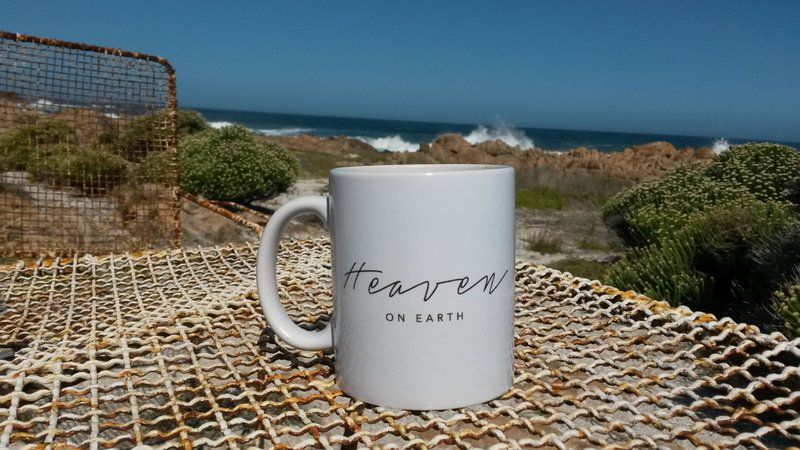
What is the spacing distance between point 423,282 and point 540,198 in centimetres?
732

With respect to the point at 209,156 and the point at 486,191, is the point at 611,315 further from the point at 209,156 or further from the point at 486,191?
the point at 209,156

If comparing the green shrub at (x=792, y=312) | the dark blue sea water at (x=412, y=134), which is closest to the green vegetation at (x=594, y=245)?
the green shrub at (x=792, y=312)

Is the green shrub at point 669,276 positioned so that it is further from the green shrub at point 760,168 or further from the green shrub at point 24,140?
the green shrub at point 24,140

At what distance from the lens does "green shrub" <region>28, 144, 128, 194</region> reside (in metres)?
2.67

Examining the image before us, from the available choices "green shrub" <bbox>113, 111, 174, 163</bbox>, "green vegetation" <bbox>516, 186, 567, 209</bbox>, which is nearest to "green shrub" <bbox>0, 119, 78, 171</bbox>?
"green shrub" <bbox>113, 111, 174, 163</bbox>

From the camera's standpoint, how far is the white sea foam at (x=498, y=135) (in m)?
35.1

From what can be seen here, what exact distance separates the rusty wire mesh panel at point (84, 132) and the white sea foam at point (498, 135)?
31.7 m

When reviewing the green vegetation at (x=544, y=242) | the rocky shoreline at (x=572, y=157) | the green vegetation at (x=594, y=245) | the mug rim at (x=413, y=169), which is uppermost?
the mug rim at (x=413, y=169)

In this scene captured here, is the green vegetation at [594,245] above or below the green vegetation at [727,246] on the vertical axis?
below

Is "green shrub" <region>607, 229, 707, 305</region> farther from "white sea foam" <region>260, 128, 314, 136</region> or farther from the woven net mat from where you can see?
"white sea foam" <region>260, 128, 314, 136</region>

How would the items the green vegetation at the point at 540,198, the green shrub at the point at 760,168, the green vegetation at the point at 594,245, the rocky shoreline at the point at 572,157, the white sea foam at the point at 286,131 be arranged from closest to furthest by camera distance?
the green shrub at the point at 760,168 < the green vegetation at the point at 594,245 < the green vegetation at the point at 540,198 < the rocky shoreline at the point at 572,157 < the white sea foam at the point at 286,131

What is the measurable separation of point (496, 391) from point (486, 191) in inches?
8.9

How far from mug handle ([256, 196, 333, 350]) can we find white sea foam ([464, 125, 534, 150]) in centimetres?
3360

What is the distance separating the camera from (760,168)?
345cm
